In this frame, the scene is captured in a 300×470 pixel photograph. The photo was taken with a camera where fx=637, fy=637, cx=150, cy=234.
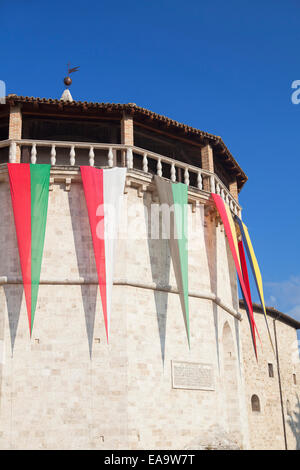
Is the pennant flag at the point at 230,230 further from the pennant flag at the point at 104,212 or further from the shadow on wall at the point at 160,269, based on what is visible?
the pennant flag at the point at 104,212

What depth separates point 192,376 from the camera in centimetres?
1614

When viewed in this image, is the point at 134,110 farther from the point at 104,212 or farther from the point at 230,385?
the point at 230,385

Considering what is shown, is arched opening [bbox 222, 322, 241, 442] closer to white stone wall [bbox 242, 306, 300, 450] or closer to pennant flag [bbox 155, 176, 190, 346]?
white stone wall [bbox 242, 306, 300, 450]

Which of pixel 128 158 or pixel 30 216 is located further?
pixel 128 158

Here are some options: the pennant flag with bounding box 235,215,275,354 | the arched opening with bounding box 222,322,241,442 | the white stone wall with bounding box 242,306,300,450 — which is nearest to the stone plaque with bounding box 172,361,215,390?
the arched opening with bounding box 222,322,241,442

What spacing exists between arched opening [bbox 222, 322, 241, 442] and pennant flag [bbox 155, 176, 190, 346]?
3.30 meters

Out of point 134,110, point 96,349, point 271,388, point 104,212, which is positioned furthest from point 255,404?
point 134,110

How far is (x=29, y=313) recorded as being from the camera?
577 inches

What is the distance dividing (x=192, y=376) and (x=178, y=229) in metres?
3.76

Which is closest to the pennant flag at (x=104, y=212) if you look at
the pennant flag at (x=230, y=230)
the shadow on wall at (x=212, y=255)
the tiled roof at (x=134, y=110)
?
the tiled roof at (x=134, y=110)

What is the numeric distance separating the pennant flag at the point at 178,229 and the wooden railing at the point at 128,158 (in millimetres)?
523

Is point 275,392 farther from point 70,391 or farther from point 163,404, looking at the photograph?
point 70,391

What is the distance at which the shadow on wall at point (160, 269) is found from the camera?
16094 millimetres

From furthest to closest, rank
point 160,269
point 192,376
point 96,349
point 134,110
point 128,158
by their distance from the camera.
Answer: point 134,110, point 128,158, point 160,269, point 192,376, point 96,349
